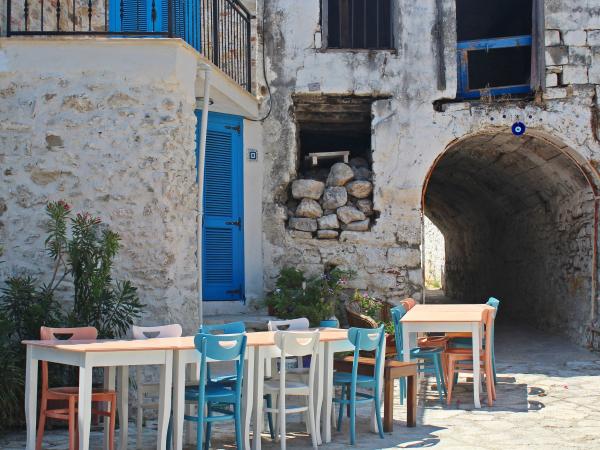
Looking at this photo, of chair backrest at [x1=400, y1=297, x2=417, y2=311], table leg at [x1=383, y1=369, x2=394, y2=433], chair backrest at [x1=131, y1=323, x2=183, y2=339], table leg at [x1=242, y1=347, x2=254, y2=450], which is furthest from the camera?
chair backrest at [x1=400, y1=297, x2=417, y2=311]

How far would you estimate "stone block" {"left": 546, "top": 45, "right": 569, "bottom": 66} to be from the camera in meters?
10.8

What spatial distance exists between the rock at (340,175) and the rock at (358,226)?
566 millimetres

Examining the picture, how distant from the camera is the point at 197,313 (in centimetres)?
809

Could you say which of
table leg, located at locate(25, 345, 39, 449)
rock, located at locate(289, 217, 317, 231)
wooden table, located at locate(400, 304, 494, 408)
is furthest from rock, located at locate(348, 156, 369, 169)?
table leg, located at locate(25, 345, 39, 449)

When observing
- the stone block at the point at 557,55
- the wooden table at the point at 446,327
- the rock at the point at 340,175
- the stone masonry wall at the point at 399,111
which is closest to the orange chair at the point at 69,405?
the wooden table at the point at 446,327

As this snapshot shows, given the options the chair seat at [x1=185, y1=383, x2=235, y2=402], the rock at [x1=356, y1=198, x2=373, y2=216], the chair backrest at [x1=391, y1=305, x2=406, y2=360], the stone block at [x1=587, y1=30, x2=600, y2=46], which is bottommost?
the chair seat at [x1=185, y1=383, x2=235, y2=402]

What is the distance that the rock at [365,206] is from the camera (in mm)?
10703

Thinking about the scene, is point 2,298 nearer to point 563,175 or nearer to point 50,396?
point 50,396

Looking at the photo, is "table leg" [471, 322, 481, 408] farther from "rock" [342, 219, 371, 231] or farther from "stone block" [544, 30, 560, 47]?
"stone block" [544, 30, 560, 47]

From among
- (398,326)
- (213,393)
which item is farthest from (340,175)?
(213,393)

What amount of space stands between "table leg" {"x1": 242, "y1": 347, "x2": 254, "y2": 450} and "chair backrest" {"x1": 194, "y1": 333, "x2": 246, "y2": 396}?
96 millimetres

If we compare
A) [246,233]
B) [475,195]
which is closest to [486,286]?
[475,195]

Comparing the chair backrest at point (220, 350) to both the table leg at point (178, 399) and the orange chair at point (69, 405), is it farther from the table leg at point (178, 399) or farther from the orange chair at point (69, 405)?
the orange chair at point (69, 405)

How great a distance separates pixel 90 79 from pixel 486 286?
10569mm
